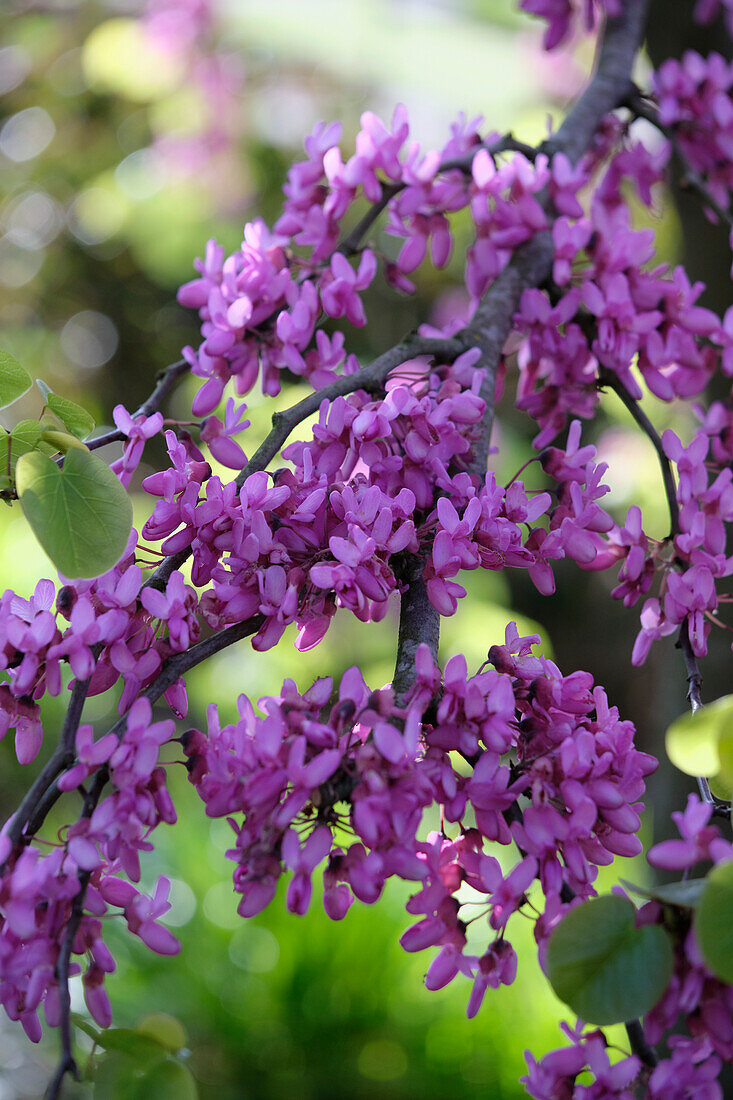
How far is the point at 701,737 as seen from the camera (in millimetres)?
332

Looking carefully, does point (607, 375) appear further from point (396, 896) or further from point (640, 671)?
point (640, 671)

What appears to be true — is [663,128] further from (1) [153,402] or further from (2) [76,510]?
(2) [76,510]

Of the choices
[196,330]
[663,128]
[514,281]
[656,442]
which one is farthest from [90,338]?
[656,442]

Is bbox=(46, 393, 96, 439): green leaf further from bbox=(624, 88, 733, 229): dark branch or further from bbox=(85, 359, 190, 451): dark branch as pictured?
bbox=(624, 88, 733, 229): dark branch

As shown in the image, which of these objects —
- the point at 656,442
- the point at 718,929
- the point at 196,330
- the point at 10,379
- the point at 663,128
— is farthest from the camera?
the point at 196,330

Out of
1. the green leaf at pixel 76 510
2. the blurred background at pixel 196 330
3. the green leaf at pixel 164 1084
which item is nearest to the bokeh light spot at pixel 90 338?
the blurred background at pixel 196 330

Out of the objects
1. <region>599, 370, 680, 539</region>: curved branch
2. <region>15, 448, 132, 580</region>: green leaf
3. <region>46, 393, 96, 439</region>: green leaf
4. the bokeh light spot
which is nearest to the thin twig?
<region>15, 448, 132, 580</region>: green leaf

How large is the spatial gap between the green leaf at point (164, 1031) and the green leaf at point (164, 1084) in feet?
0.06

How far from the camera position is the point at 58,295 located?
9.37 ft

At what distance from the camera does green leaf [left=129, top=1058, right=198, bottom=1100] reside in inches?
13.8

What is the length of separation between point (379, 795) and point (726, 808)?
0.17 meters

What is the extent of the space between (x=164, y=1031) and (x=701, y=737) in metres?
0.26

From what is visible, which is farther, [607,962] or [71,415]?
[71,415]

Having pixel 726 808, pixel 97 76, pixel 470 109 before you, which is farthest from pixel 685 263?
pixel 97 76
